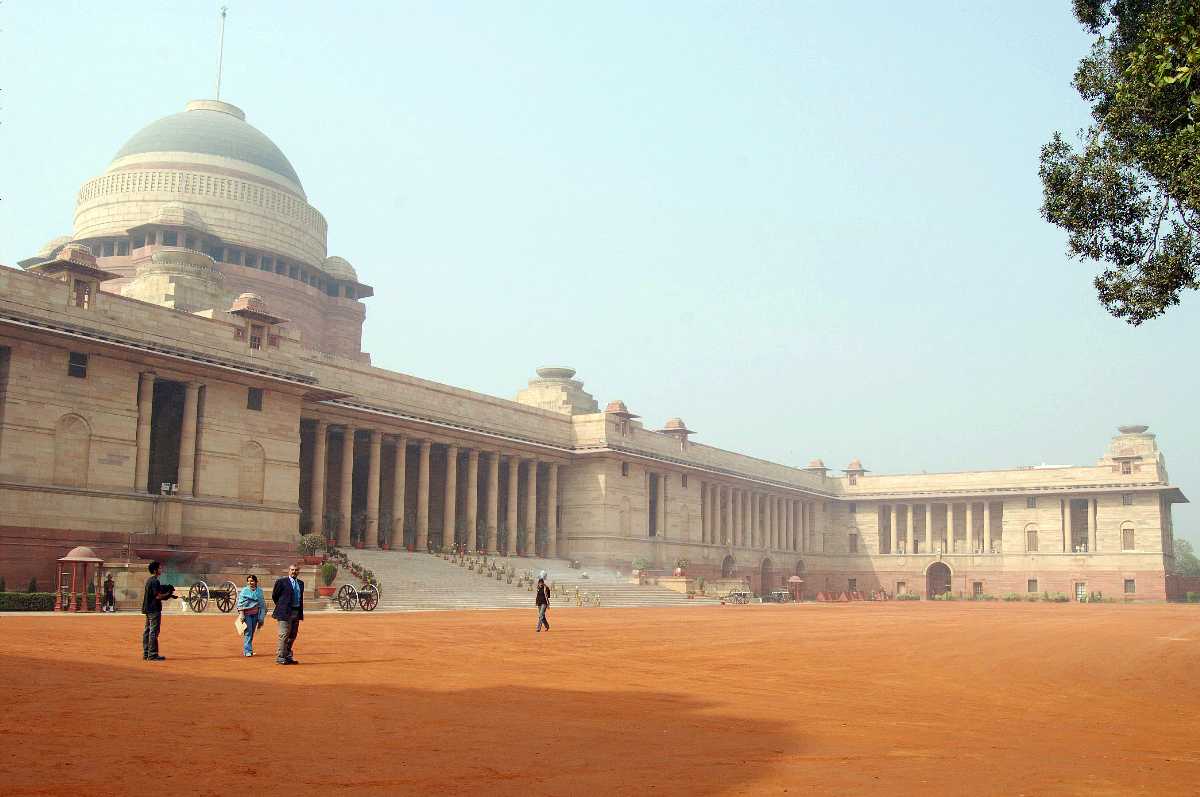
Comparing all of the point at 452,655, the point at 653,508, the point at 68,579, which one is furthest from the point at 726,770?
the point at 653,508

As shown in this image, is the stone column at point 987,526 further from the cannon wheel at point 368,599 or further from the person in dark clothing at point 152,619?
the person in dark clothing at point 152,619

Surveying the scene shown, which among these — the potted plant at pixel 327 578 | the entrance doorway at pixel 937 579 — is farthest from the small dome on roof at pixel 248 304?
the entrance doorway at pixel 937 579

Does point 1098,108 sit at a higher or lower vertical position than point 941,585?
higher

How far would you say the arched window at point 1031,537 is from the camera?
9619 cm

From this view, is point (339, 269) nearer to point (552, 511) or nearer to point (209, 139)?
point (209, 139)

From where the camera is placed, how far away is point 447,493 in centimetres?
6456

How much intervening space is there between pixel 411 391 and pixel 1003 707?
49.2 metres

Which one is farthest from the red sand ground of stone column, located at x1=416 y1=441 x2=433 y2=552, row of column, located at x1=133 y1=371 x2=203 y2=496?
stone column, located at x1=416 y1=441 x2=433 y2=552

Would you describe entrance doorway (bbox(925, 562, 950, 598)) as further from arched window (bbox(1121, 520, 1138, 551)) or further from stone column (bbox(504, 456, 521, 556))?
stone column (bbox(504, 456, 521, 556))

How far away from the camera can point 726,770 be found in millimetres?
11156

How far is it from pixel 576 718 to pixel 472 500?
5194 centimetres

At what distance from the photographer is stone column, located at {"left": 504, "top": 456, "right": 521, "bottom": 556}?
224 ft

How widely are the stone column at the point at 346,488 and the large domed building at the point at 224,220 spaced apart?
13.4 meters

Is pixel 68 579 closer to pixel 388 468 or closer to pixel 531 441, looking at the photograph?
pixel 388 468
